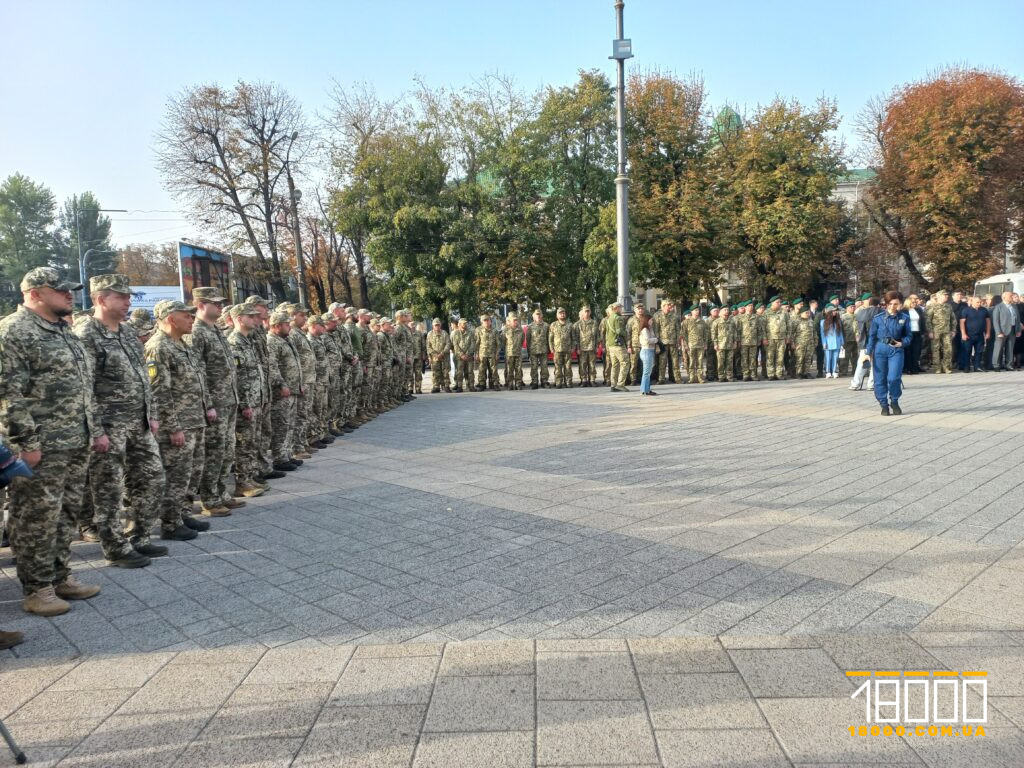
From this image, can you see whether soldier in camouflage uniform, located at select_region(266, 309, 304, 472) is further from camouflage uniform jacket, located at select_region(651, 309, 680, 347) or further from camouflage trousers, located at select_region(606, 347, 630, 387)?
camouflage uniform jacket, located at select_region(651, 309, 680, 347)

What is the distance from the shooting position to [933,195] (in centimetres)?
3045

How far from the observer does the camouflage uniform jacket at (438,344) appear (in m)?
18.3

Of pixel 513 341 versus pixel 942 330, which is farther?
pixel 942 330

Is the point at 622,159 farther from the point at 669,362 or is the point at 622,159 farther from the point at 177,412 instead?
the point at 177,412

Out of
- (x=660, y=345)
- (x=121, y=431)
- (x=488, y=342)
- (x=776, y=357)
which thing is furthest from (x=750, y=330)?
(x=121, y=431)

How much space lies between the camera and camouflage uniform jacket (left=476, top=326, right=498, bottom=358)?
60.0 ft

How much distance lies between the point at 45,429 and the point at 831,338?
1781cm

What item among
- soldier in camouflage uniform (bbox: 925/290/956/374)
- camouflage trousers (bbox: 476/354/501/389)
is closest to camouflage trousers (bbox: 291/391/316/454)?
camouflage trousers (bbox: 476/354/501/389)

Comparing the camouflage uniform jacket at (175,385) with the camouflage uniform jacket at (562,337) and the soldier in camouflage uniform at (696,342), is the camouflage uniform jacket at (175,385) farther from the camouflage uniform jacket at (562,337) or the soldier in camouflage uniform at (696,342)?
the soldier in camouflage uniform at (696,342)

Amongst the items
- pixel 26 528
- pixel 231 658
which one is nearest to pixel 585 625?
pixel 231 658

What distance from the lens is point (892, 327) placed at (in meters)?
10.8

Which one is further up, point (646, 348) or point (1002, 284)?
point (1002, 284)

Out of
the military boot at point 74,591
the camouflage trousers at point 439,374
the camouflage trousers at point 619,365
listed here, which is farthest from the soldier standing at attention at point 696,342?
the military boot at point 74,591

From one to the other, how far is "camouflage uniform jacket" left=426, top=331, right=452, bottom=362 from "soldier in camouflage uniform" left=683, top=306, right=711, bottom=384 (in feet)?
21.3
